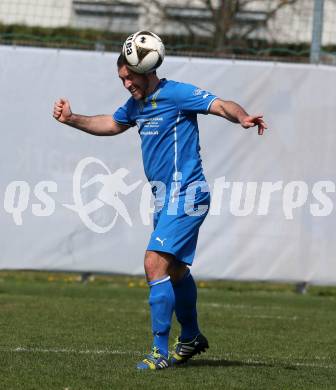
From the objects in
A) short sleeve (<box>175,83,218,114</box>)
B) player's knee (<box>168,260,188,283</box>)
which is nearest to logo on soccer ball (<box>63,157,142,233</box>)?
player's knee (<box>168,260,188,283</box>)

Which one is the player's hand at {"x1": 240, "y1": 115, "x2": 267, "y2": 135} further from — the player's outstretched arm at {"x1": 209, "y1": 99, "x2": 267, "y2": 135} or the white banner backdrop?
the white banner backdrop

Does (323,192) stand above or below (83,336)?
above

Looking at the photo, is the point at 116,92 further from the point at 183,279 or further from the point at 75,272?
the point at 183,279

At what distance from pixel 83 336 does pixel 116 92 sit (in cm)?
475

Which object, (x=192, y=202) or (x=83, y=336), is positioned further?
(x=83, y=336)

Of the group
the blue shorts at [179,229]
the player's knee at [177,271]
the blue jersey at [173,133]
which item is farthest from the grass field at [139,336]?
the blue jersey at [173,133]

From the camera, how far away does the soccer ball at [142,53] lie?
706 centimetres

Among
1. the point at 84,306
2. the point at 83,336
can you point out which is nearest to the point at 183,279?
the point at 83,336

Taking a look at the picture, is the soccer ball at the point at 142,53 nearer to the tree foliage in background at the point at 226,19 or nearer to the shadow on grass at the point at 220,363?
the shadow on grass at the point at 220,363

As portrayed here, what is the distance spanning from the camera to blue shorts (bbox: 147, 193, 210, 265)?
6.93 m

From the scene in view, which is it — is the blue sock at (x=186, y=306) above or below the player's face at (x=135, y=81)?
below

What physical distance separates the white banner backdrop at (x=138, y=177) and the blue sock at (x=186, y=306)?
5432mm

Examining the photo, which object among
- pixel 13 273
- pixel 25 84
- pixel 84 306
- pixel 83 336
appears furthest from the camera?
pixel 13 273

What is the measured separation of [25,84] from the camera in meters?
12.8
